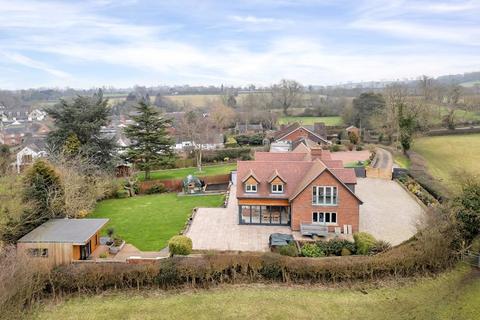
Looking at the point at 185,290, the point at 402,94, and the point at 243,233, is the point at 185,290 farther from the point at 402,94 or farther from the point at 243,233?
the point at 402,94

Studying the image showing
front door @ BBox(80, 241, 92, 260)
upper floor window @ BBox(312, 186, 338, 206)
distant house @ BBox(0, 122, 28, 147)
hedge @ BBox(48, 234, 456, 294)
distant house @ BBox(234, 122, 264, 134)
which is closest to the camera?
hedge @ BBox(48, 234, 456, 294)

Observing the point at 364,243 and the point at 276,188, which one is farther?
the point at 276,188

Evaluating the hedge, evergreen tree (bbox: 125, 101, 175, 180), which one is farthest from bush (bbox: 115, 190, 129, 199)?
the hedge

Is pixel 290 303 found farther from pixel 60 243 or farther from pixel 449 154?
pixel 449 154

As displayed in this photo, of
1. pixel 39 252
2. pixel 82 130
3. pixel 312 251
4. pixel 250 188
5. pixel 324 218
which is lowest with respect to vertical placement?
pixel 312 251

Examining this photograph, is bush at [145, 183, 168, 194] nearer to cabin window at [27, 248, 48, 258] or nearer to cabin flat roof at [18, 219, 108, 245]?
cabin flat roof at [18, 219, 108, 245]

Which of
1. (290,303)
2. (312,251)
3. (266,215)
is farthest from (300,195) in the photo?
(290,303)

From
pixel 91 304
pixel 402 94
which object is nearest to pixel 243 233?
pixel 91 304
